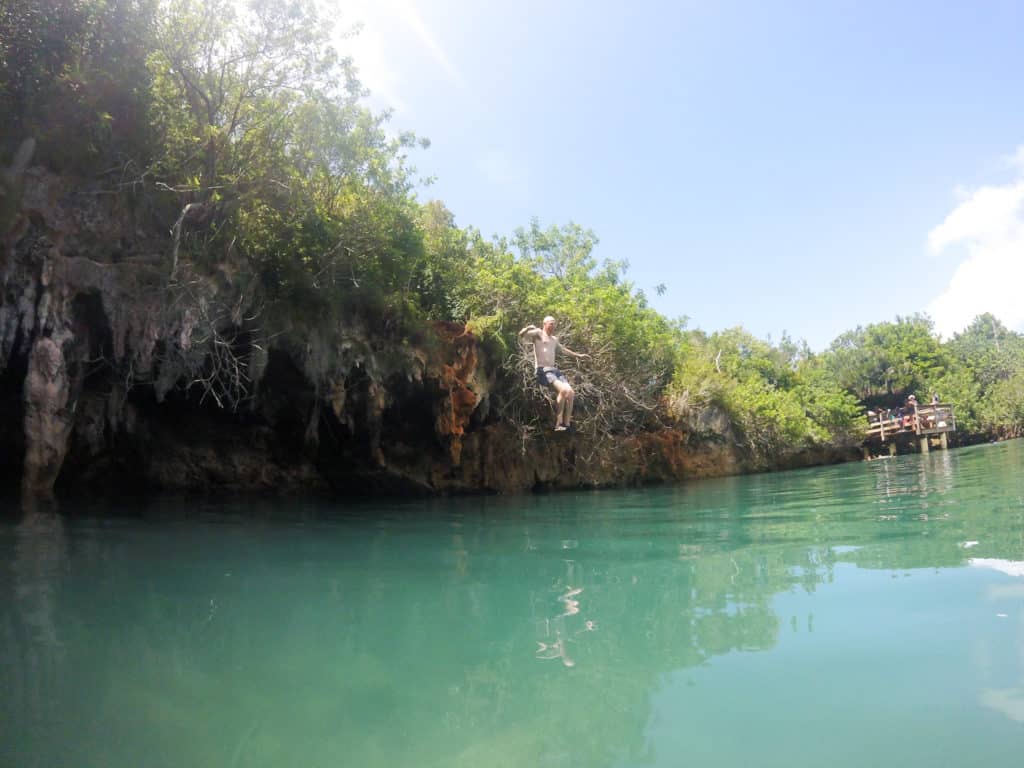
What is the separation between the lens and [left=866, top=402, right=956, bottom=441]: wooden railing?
33.6 m

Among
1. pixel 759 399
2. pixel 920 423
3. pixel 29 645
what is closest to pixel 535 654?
pixel 29 645

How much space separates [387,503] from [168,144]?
26.3 feet

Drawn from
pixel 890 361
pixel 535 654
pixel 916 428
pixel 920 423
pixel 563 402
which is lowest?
pixel 535 654

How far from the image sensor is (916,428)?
33.5 meters

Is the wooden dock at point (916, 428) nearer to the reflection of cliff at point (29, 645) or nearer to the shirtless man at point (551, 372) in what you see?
the shirtless man at point (551, 372)

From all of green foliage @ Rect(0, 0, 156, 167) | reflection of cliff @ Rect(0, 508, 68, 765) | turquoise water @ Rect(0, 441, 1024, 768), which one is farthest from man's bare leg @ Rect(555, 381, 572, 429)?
green foliage @ Rect(0, 0, 156, 167)

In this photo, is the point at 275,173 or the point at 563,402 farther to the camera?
the point at 275,173

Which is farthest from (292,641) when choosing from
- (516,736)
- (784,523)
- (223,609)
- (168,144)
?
(168,144)

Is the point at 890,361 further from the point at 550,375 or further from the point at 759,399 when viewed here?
the point at 550,375

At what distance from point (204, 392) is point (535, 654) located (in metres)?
12.3

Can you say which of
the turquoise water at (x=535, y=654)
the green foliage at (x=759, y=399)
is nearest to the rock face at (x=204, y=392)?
the green foliage at (x=759, y=399)

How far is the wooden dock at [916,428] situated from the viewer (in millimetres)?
33625

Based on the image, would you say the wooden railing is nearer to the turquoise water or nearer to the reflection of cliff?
the turquoise water

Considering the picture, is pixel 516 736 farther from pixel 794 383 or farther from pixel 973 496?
pixel 794 383
